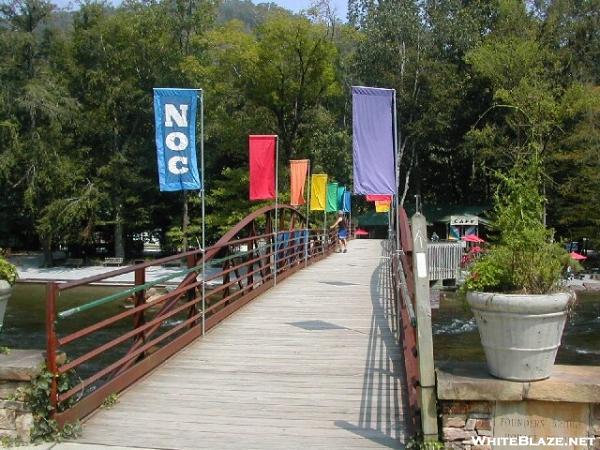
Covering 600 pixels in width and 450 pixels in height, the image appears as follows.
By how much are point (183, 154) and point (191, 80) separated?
31.1 meters

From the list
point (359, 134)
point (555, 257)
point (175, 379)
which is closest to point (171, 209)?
point (359, 134)

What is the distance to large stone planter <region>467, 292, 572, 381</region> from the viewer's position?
12.6ft

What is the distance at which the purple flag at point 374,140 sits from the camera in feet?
32.3

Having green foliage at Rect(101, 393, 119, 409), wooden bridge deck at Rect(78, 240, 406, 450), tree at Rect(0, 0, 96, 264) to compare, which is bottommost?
wooden bridge deck at Rect(78, 240, 406, 450)

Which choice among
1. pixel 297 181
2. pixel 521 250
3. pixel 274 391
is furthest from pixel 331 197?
pixel 521 250

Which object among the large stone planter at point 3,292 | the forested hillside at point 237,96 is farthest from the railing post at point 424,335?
the forested hillside at point 237,96

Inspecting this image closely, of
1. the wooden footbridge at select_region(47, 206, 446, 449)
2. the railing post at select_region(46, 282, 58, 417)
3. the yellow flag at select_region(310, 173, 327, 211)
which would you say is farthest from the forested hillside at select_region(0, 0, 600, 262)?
the railing post at select_region(46, 282, 58, 417)

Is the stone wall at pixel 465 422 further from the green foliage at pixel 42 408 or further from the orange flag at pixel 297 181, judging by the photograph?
the orange flag at pixel 297 181

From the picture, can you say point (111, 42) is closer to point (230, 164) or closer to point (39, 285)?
point (230, 164)

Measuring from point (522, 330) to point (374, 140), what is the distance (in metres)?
6.35

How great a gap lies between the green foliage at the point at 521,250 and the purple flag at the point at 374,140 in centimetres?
549

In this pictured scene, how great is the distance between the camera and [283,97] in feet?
123

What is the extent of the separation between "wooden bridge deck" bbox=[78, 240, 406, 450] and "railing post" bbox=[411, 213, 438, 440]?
494 millimetres

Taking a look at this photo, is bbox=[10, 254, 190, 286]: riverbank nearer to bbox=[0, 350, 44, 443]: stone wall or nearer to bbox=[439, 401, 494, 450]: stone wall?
bbox=[0, 350, 44, 443]: stone wall
